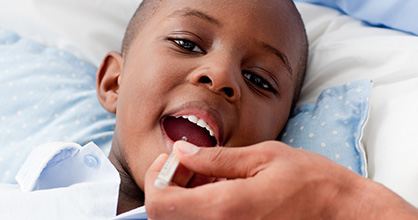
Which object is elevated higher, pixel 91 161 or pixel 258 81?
pixel 258 81

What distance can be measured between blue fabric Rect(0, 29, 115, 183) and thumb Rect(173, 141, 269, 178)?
82 cm

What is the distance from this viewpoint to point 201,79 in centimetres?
125

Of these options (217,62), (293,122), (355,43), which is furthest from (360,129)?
(217,62)

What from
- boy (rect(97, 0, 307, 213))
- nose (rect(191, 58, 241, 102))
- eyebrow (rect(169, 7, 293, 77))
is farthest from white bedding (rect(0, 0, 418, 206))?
nose (rect(191, 58, 241, 102))

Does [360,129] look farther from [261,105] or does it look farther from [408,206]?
[408,206]

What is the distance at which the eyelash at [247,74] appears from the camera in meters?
1.39

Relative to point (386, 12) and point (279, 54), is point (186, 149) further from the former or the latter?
point (386, 12)

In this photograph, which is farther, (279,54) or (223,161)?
(279,54)

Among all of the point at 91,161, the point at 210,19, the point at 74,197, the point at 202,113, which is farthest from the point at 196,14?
the point at 74,197

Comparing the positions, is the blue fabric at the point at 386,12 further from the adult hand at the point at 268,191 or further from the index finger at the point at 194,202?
the index finger at the point at 194,202

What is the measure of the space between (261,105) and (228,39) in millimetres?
204

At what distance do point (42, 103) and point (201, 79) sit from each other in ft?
2.40

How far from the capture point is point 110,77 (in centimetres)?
165

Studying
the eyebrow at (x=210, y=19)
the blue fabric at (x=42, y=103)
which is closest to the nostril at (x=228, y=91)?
the eyebrow at (x=210, y=19)
